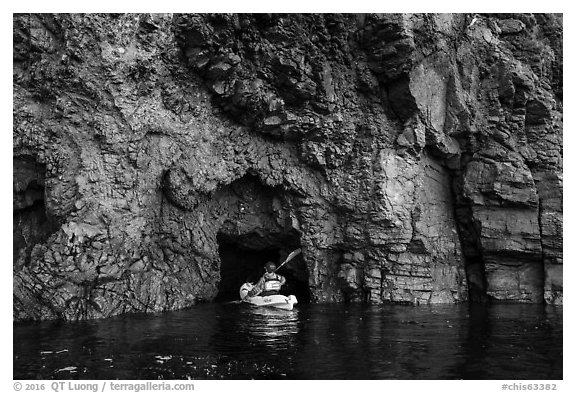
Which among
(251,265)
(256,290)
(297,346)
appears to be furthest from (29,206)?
(297,346)

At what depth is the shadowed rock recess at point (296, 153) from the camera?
18.3 meters

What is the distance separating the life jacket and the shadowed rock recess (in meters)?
1.63

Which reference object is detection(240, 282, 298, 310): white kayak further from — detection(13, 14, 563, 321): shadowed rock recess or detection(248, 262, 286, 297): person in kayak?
detection(13, 14, 563, 321): shadowed rock recess

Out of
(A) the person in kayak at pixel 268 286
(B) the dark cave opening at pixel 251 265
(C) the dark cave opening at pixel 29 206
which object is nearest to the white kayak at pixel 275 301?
(A) the person in kayak at pixel 268 286

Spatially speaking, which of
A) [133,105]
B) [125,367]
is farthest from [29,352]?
[133,105]

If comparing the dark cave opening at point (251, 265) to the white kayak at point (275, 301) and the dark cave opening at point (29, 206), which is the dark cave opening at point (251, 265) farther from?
the dark cave opening at point (29, 206)

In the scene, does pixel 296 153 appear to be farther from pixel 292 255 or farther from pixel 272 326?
pixel 272 326

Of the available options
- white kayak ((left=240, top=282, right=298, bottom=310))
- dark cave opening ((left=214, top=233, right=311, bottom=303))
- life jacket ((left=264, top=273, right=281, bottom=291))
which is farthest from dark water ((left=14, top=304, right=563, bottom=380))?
dark cave opening ((left=214, top=233, right=311, bottom=303))

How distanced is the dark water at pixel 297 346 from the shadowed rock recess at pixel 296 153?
9.37ft

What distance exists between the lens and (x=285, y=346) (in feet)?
44.5

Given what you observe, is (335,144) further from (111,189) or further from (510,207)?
(111,189)

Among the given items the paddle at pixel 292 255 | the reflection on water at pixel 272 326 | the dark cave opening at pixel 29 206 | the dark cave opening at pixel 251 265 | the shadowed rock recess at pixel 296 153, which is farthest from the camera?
the dark cave opening at pixel 251 265

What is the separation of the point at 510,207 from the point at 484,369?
1258 cm

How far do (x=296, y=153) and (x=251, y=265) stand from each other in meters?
6.21
